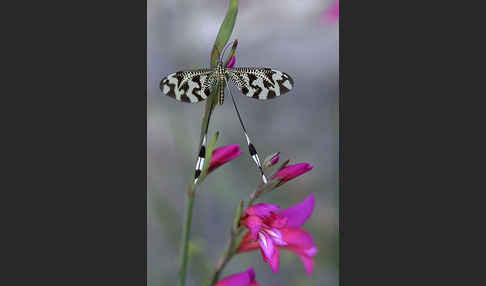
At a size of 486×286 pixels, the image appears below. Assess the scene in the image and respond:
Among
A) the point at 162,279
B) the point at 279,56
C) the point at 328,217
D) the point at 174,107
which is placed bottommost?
the point at 162,279

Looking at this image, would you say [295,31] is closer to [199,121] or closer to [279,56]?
[279,56]

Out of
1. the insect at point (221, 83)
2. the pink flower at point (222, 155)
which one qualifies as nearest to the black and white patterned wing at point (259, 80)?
the insect at point (221, 83)

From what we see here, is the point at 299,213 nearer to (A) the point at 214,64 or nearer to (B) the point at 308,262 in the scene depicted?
(B) the point at 308,262

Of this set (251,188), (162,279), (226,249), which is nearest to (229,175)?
(251,188)

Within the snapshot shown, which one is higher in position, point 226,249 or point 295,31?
point 295,31

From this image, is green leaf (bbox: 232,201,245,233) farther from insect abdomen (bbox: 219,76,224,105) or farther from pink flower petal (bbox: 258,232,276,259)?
insect abdomen (bbox: 219,76,224,105)

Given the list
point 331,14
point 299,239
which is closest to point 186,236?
point 299,239
